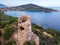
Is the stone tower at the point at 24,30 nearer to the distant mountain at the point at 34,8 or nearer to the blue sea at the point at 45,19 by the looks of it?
the blue sea at the point at 45,19

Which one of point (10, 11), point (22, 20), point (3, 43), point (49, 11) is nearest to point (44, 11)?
point (49, 11)

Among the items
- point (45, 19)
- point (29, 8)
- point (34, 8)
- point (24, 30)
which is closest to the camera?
point (24, 30)

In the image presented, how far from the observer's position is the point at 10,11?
984 cm

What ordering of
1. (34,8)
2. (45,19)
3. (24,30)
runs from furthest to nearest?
(34,8) < (45,19) < (24,30)

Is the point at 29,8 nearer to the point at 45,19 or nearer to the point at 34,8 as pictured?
the point at 34,8

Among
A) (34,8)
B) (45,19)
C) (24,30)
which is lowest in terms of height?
(45,19)

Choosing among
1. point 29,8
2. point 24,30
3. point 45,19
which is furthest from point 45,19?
point 24,30

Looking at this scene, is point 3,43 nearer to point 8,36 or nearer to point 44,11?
point 8,36

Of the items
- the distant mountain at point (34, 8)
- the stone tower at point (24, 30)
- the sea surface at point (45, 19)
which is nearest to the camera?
the stone tower at point (24, 30)

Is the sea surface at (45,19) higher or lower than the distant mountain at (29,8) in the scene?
lower

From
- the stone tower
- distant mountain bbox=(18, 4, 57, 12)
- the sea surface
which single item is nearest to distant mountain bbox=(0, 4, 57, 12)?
distant mountain bbox=(18, 4, 57, 12)

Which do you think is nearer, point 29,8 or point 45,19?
point 45,19

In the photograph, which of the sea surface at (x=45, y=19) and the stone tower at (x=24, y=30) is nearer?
the stone tower at (x=24, y=30)

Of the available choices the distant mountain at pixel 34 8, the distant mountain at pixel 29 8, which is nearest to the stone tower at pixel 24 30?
the distant mountain at pixel 29 8
